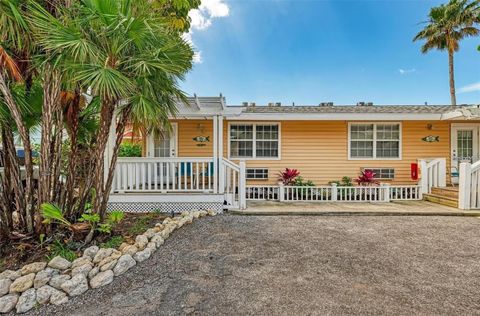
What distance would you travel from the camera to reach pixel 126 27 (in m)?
3.25

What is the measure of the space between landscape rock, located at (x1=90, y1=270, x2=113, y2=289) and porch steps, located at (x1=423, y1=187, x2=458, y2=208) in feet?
27.0

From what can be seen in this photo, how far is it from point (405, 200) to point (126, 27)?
27.9 feet

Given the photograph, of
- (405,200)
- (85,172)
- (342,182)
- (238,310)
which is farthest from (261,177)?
(238,310)

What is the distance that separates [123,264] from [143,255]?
1.06ft

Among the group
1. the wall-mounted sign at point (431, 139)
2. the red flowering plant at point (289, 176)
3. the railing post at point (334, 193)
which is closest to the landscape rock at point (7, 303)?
the red flowering plant at point (289, 176)

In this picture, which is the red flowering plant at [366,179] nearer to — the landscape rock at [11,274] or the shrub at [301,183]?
the shrub at [301,183]

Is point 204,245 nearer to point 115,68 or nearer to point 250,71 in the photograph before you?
point 115,68

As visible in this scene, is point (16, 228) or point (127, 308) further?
point (16, 228)

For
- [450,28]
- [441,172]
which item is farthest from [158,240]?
[450,28]

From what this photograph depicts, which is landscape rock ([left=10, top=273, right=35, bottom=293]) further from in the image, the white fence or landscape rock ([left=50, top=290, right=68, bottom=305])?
the white fence

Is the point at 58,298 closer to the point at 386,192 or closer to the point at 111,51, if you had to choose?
the point at 111,51

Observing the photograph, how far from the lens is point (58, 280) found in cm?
292

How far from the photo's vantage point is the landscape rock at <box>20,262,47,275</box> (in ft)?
10.1

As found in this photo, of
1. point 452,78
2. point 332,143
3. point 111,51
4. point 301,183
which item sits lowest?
point 301,183
